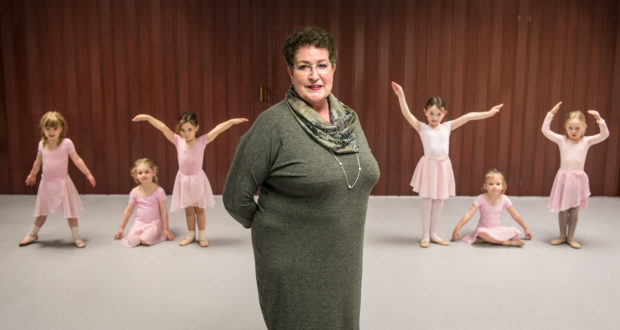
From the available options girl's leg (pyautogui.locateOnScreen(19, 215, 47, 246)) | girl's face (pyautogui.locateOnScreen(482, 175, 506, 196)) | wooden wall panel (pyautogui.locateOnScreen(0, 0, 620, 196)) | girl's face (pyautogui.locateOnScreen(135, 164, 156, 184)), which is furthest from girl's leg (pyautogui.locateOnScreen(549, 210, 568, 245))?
girl's leg (pyautogui.locateOnScreen(19, 215, 47, 246))

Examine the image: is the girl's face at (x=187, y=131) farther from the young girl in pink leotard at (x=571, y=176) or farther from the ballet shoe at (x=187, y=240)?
the young girl in pink leotard at (x=571, y=176)

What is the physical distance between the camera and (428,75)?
6.21 m

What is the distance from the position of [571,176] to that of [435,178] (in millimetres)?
1160

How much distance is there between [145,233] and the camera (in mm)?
4492

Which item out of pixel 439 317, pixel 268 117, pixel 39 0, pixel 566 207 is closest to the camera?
pixel 268 117

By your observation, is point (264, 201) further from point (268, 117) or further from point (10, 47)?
point (10, 47)

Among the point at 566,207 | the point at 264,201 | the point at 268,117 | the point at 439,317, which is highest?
the point at 268,117

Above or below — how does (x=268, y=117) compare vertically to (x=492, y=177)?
above

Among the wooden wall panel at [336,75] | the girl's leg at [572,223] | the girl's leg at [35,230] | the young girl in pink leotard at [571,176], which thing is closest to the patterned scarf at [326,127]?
the young girl in pink leotard at [571,176]

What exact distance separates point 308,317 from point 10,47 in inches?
229

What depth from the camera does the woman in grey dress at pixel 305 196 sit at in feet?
6.44

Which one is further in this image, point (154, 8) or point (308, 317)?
point (154, 8)

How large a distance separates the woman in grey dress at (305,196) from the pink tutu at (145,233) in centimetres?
264

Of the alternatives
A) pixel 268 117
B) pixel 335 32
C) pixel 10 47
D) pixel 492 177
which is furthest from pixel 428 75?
pixel 10 47
